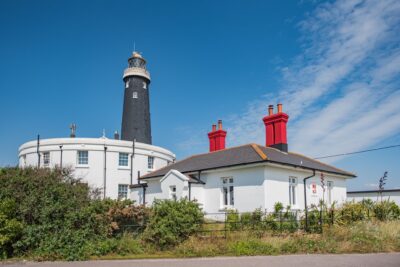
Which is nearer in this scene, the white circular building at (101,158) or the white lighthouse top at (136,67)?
the white circular building at (101,158)

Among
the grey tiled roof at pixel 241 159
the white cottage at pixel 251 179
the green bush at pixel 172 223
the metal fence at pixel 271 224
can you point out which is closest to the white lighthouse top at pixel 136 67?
the grey tiled roof at pixel 241 159

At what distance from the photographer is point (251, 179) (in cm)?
1634

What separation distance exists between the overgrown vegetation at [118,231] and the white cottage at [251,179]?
395 centimetres

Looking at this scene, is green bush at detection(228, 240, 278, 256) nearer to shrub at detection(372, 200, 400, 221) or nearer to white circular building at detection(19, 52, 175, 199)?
shrub at detection(372, 200, 400, 221)

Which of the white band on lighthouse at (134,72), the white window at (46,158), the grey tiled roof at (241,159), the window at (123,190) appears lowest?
the window at (123,190)

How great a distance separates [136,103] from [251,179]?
2071 centimetres

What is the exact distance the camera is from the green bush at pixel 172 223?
10664mm

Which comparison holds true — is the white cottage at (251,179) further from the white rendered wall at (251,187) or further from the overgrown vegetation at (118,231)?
the overgrown vegetation at (118,231)

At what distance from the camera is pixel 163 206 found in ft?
37.3

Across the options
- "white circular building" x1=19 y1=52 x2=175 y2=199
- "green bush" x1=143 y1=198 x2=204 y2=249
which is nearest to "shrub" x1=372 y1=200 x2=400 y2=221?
"green bush" x1=143 y1=198 x2=204 y2=249

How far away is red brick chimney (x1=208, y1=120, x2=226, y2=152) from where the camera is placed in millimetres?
22875

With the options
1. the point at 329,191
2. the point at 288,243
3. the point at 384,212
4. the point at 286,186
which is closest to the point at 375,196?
the point at 329,191

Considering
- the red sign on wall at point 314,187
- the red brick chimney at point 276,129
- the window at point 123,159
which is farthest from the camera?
the window at point 123,159

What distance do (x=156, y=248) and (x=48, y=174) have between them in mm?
4517
